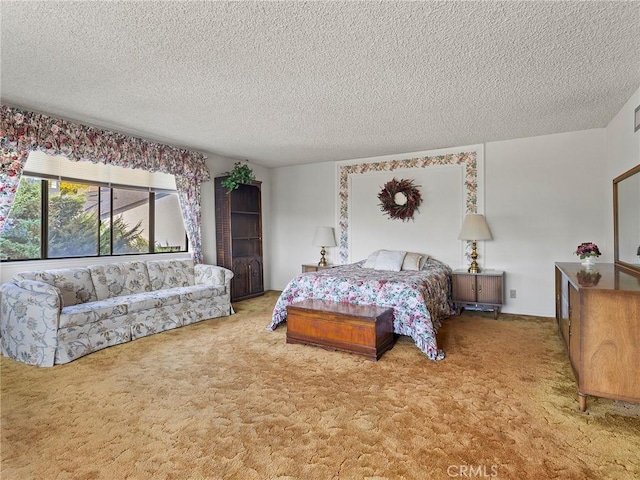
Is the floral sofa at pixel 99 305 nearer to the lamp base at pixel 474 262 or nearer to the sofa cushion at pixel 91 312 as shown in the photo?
the sofa cushion at pixel 91 312

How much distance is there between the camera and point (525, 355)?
126 inches

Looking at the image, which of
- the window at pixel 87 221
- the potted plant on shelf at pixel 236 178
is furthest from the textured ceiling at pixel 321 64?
the potted plant on shelf at pixel 236 178

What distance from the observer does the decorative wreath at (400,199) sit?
17.6ft

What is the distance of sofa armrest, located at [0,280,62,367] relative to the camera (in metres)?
3.05

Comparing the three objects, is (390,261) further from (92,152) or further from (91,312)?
(92,152)

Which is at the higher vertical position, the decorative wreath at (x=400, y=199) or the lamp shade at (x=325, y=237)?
the decorative wreath at (x=400, y=199)

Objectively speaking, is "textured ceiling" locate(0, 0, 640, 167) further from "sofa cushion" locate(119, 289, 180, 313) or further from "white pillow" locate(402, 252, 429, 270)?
"sofa cushion" locate(119, 289, 180, 313)

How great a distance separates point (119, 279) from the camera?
13.4ft

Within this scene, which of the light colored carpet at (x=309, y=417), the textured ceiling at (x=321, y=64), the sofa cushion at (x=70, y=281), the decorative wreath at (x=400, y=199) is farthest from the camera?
the decorative wreath at (x=400, y=199)

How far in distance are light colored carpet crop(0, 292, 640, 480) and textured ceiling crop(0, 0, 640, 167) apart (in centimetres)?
234

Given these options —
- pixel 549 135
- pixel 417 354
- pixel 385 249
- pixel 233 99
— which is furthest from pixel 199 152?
pixel 549 135

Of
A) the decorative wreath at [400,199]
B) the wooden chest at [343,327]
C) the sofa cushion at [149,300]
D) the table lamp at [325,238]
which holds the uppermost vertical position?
the decorative wreath at [400,199]

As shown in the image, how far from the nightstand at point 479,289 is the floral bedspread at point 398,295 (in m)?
0.15

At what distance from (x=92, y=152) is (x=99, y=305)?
1.69 metres
